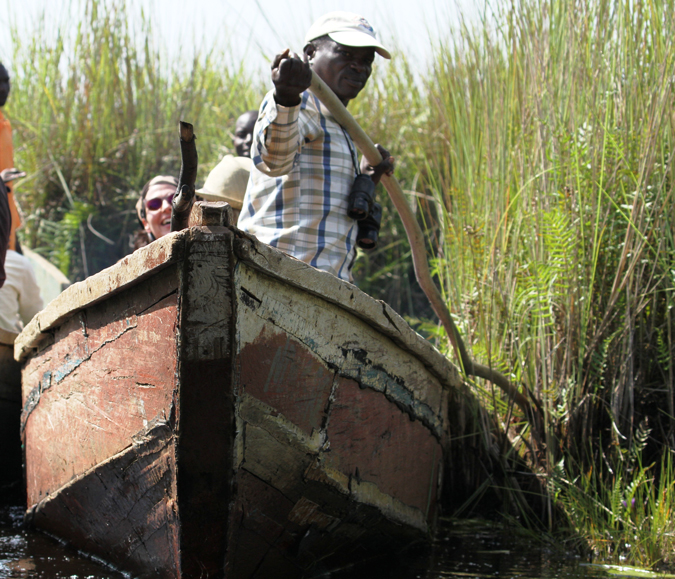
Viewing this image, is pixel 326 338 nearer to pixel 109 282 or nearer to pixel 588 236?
pixel 109 282

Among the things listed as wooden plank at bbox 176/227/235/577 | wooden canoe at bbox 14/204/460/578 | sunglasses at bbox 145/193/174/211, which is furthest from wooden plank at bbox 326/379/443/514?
sunglasses at bbox 145/193/174/211


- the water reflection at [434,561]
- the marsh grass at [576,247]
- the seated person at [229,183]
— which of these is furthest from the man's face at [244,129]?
the water reflection at [434,561]

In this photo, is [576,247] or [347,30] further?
[576,247]

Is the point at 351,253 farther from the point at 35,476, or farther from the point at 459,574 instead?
the point at 35,476

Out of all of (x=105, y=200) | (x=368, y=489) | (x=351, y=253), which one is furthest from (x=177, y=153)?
(x=368, y=489)

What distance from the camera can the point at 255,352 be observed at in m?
1.80

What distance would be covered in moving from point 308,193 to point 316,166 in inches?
4.0

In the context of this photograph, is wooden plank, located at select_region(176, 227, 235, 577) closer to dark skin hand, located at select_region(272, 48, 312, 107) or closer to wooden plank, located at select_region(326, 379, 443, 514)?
wooden plank, located at select_region(326, 379, 443, 514)

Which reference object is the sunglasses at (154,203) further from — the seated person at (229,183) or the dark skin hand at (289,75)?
the dark skin hand at (289,75)

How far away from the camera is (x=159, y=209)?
10.7ft

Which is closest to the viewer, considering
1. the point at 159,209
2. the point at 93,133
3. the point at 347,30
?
the point at 347,30

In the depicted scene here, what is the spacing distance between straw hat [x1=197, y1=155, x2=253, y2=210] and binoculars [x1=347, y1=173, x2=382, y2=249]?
2.69 feet

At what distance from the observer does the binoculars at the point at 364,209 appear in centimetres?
233

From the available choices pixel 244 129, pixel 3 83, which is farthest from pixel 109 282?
pixel 3 83
